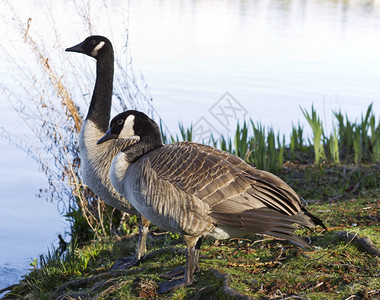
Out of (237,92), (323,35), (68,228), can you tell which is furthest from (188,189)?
(323,35)

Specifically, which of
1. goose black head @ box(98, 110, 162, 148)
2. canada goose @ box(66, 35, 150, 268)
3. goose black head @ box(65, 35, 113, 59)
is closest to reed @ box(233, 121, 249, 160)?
canada goose @ box(66, 35, 150, 268)

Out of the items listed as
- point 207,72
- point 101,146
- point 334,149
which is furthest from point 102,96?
point 207,72

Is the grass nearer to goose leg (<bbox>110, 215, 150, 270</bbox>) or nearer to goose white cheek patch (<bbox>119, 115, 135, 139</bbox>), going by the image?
goose leg (<bbox>110, 215, 150, 270</bbox>)

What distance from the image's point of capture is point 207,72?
15.7m

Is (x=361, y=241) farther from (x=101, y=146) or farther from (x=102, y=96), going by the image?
(x=102, y=96)

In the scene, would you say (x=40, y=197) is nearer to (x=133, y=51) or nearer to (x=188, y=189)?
(x=188, y=189)

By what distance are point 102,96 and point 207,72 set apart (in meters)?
9.56

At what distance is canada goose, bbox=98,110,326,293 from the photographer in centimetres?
427

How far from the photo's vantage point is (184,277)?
443cm

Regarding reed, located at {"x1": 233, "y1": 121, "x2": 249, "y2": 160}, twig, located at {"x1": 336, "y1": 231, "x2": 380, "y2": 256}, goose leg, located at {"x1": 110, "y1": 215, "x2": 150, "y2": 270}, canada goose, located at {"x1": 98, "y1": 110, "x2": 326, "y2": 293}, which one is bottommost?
goose leg, located at {"x1": 110, "y1": 215, "x2": 150, "y2": 270}

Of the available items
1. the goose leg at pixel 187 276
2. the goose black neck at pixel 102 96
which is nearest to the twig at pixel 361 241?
the goose leg at pixel 187 276

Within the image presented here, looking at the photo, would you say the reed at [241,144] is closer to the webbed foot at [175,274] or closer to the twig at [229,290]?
the webbed foot at [175,274]

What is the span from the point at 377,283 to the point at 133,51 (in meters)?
13.9

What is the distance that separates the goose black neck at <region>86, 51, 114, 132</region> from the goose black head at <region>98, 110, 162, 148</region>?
1.22 m
